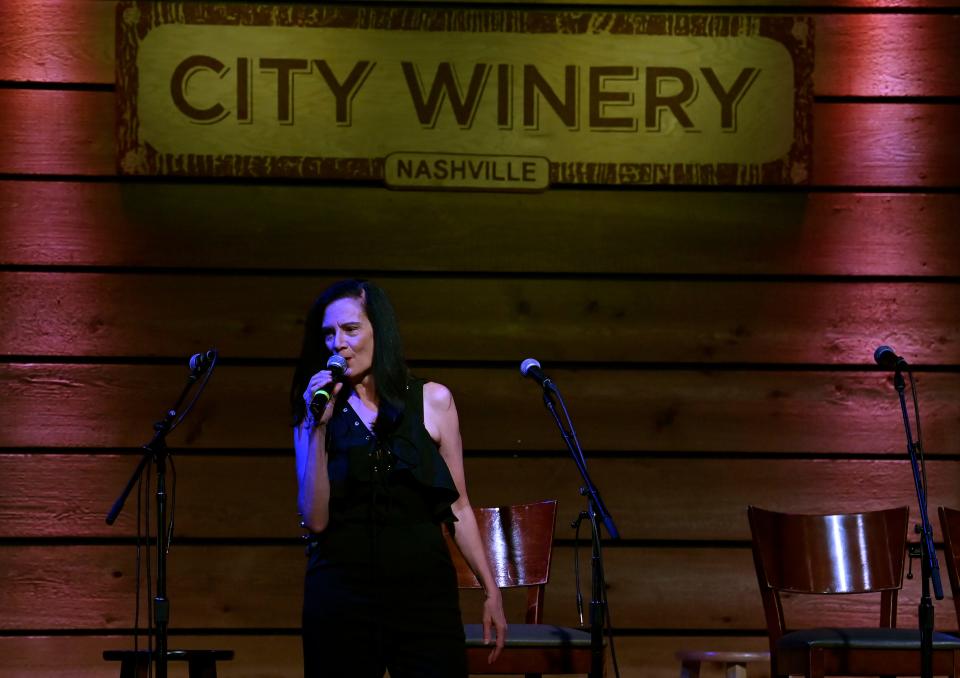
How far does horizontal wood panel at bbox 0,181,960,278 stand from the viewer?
4.73 m

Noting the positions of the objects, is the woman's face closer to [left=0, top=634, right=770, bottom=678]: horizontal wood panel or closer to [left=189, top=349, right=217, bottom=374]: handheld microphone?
[left=189, top=349, right=217, bottom=374]: handheld microphone

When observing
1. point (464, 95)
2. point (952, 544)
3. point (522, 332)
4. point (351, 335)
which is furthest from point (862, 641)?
point (464, 95)

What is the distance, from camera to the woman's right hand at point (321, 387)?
283cm

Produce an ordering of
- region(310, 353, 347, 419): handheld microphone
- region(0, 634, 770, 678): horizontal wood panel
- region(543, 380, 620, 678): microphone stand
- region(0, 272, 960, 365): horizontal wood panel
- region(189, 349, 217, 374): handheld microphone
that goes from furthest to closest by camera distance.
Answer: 1. region(0, 272, 960, 365): horizontal wood panel
2. region(0, 634, 770, 678): horizontal wood panel
3. region(189, 349, 217, 374): handheld microphone
4. region(543, 380, 620, 678): microphone stand
5. region(310, 353, 347, 419): handheld microphone

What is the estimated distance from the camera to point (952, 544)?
14.0 feet

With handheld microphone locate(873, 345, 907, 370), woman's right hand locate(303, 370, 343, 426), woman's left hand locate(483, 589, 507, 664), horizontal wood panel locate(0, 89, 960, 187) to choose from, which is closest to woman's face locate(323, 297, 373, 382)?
woman's right hand locate(303, 370, 343, 426)

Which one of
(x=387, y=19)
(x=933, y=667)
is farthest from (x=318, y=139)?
(x=933, y=667)

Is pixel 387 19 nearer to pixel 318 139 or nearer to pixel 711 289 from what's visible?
pixel 318 139

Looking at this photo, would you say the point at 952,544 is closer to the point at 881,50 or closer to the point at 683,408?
the point at 683,408

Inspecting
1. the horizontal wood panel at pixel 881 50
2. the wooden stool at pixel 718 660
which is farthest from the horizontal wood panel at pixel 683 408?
the horizontal wood panel at pixel 881 50

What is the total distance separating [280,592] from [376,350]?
1.86m

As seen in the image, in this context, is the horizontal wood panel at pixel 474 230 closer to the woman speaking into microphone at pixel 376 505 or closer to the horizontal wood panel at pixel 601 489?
the horizontal wood panel at pixel 601 489

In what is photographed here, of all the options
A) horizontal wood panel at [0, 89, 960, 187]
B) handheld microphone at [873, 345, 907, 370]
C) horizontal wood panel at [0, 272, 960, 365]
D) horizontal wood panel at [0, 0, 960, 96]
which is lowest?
handheld microphone at [873, 345, 907, 370]

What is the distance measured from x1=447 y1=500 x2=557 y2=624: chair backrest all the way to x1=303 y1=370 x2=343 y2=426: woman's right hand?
1506 millimetres
